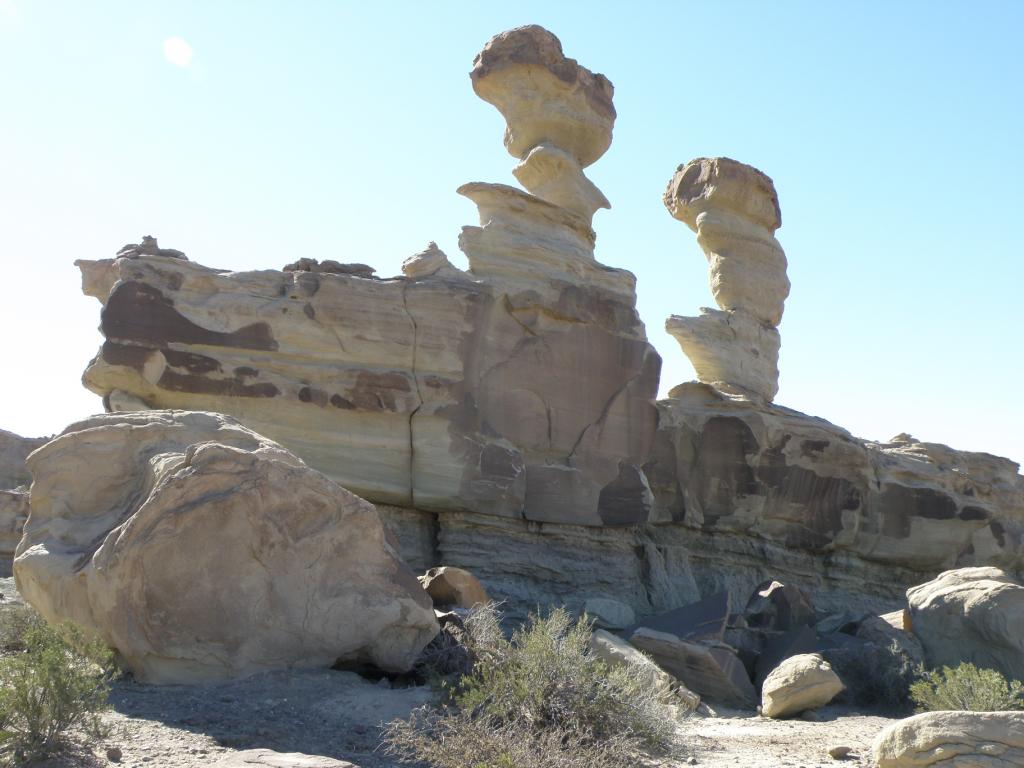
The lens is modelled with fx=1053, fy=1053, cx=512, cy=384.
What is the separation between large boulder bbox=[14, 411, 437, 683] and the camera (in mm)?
6832

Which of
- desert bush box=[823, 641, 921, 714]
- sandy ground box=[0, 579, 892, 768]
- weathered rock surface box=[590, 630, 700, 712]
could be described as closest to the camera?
A: sandy ground box=[0, 579, 892, 768]

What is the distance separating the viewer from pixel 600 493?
1341 centimetres

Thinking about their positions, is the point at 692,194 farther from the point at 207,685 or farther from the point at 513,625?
the point at 207,685

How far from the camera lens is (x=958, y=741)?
6.16m

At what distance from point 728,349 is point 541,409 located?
18.7 ft

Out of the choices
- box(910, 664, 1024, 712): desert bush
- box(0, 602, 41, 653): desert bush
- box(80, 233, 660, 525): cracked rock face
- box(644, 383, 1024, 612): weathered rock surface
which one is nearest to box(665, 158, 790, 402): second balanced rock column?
box(644, 383, 1024, 612): weathered rock surface

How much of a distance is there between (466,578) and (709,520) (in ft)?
22.4

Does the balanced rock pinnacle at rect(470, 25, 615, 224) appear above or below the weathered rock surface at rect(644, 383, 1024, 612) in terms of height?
above

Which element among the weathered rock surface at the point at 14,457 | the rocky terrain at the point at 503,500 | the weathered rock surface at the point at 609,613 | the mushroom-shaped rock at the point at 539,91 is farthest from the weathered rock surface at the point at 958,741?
the weathered rock surface at the point at 14,457

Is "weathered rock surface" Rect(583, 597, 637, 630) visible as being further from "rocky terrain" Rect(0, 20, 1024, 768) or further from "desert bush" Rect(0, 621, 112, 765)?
"desert bush" Rect(0, 621, 112, 765)

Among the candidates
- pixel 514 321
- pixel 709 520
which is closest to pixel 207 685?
pixel 514 321

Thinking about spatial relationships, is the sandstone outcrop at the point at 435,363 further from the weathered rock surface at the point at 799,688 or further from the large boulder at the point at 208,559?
the weathered rock surface at the point at 799,688

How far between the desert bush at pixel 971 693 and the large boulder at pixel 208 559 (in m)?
3.96

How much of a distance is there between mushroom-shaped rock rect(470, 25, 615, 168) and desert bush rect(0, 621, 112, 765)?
12.1m
